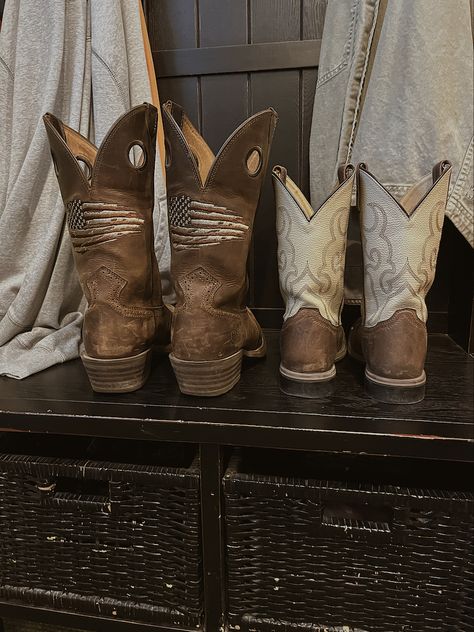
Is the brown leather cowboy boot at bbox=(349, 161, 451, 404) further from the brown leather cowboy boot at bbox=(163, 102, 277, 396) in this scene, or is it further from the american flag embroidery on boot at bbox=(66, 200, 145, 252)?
the american flag embroidery on boot at bbox=(66, 200, 145, 252)

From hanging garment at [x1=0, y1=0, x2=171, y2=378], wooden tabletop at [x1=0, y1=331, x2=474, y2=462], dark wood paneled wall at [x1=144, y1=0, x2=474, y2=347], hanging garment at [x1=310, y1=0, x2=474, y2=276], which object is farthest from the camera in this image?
dark wood paneled wall at [x1=144, y1=0, x2=474, y2=347]

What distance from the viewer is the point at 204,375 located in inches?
25.3

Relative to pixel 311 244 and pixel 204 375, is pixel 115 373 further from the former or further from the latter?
pixel 311 244

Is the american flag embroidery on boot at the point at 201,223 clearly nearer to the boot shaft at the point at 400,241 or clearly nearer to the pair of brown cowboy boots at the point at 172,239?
the pair of brown cowboy boots at the point at 172,239

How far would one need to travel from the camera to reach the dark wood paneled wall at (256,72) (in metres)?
0.98

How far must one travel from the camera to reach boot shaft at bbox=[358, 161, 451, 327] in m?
0.62

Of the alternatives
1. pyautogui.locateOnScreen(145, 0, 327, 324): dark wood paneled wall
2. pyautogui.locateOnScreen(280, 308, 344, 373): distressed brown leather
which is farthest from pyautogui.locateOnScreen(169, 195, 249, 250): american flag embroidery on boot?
pyautogui.locateOnScreen(145, 0, 327, 324): dark wood paneled wall

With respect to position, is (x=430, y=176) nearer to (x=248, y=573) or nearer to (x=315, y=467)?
(x=315, y=467)

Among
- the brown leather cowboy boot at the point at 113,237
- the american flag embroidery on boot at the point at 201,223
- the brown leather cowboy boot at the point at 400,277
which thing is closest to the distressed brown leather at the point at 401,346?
the brown leather cowboy boot at the point at 400,277

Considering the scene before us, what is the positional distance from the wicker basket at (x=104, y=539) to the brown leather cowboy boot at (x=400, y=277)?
1.03ft

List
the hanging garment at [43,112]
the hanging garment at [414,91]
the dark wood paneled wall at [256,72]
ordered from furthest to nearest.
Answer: the dark wood paneled wall at [256,72] < the hanging garment at [43,112] < the hanging garment at [414,91]

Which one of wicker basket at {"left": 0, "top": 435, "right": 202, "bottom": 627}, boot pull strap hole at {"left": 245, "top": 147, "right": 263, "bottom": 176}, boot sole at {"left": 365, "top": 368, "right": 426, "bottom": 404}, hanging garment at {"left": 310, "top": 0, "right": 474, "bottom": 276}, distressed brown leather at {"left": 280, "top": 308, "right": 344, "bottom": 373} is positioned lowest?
wicker basket at {"left": 0, "top": 435, "right": 202, "bottom": 627}

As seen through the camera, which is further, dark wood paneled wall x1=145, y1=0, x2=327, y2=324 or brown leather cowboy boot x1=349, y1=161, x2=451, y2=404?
dark wood paneled wall x1=145, y1=0, x2=327, y2=324

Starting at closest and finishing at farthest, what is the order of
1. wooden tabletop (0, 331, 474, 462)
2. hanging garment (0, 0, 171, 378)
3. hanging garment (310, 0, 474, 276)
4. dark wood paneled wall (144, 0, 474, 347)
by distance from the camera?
wooden tabletop (0, 331, 474, 462) < hanging garment (310, 0, 474, 276) < hanging garment (0, 0, 171, 378) < dark wood paneled wall (144, 0, 474, 347)
